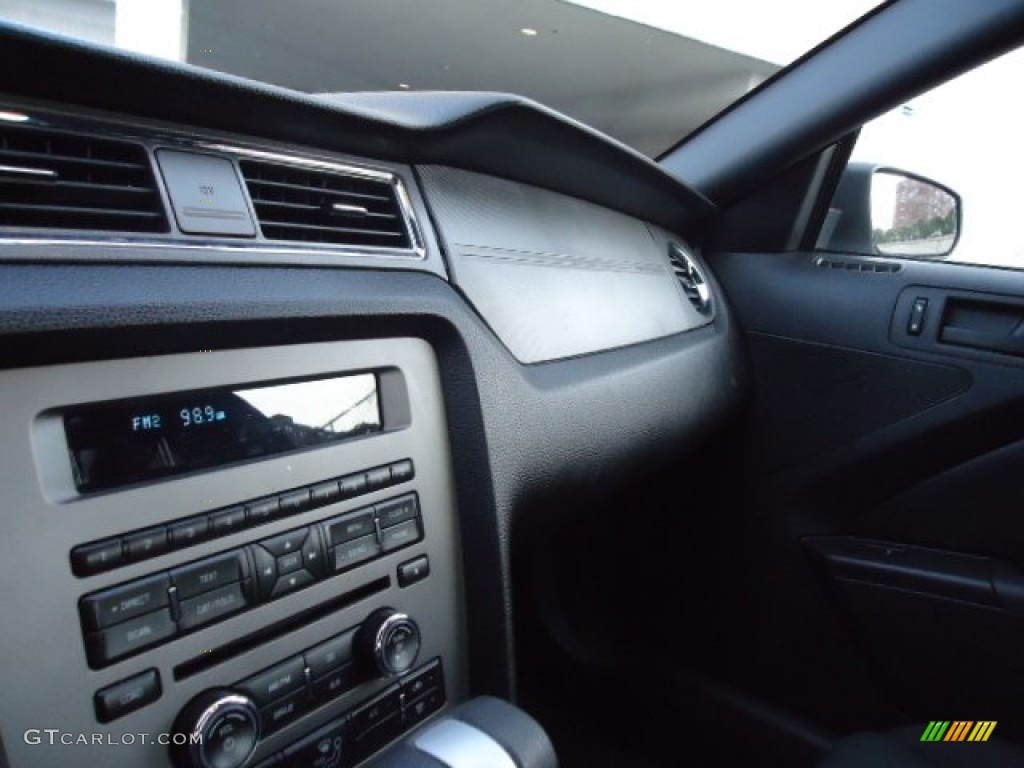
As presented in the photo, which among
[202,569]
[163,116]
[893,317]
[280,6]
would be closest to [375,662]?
[202,569]

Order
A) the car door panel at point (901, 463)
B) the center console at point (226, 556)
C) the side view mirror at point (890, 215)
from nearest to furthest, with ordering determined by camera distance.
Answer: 1. the center console at point (226, 556)
2. the car door panel at point (901, 463)
3. the side view mirror at point (890, 215)

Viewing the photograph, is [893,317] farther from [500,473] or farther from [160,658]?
[160,658]

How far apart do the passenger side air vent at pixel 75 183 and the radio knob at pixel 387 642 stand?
0.44 m

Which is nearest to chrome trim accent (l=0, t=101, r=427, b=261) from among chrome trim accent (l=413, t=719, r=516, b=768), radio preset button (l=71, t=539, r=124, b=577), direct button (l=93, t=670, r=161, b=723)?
radio preset button (l=71, t=539, r=124, b=577)

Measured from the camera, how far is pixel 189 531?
631 millimetres

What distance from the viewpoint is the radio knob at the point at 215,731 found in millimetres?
621

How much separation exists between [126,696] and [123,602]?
8 centimetres

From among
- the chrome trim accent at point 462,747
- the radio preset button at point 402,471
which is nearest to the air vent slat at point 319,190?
the radio preset button at point 402,471

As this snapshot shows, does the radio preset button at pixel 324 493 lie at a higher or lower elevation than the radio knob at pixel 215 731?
higher

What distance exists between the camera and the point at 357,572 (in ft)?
2.55

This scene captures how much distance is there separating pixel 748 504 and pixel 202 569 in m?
1.28

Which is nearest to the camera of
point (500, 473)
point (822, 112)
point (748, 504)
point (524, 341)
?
point (500, 473)

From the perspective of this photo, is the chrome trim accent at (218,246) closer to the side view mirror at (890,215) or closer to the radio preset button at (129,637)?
the radio preset button at (129,637)

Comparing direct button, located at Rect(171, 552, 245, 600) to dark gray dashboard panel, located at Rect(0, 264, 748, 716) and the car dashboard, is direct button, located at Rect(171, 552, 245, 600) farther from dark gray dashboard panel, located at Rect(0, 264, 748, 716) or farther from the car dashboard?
dark gray dashboard panel, located at Rect(0, 264, 748, 716)
